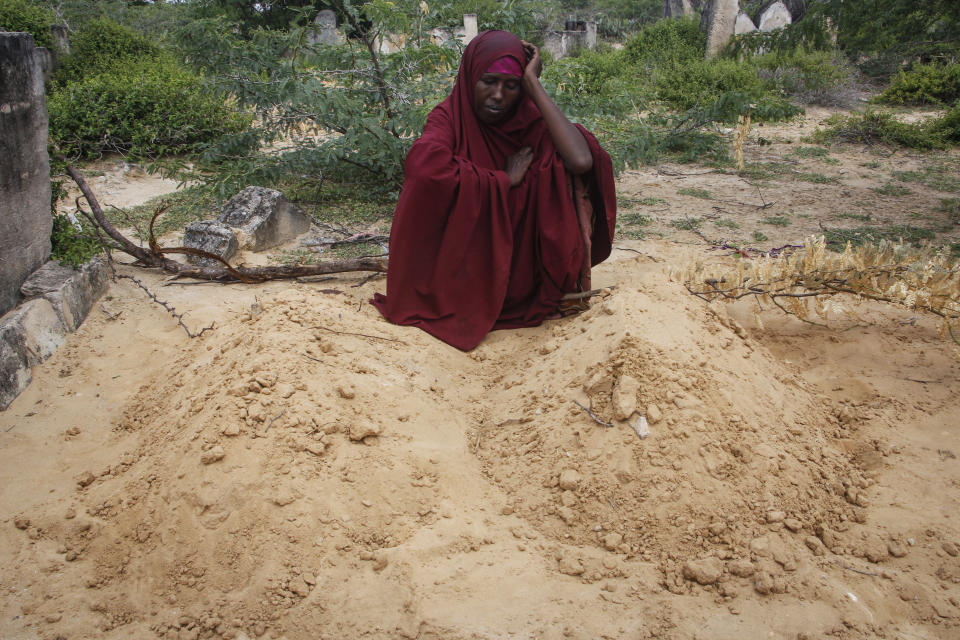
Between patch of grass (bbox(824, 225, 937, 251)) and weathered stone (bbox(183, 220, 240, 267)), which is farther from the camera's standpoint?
patch of grass (bbox(824, 225, 937, 251))

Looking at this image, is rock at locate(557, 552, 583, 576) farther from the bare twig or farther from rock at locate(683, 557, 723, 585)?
the bare twig

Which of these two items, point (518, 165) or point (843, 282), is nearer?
point (843, 282)

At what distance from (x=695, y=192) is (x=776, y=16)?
10.1 m

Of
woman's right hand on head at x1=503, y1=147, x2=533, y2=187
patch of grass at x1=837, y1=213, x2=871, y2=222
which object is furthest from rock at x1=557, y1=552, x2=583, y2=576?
patch of grass at x1=837, y1=213, x2=871, y2=222

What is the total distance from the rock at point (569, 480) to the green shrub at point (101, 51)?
391 inches

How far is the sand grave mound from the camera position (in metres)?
1.96

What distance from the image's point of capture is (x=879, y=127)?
25.9 ft

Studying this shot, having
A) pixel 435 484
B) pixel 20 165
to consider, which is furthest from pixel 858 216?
pixel 20 165

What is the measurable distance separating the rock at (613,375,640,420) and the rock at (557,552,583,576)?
574 mm

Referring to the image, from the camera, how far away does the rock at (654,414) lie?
2.37 metres

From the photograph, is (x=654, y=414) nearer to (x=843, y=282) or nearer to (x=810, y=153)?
(x=843, y=282)

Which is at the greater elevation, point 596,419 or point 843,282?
point 843,282

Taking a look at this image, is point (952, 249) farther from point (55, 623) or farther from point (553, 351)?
point (55, 623)

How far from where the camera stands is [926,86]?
9469 mm
